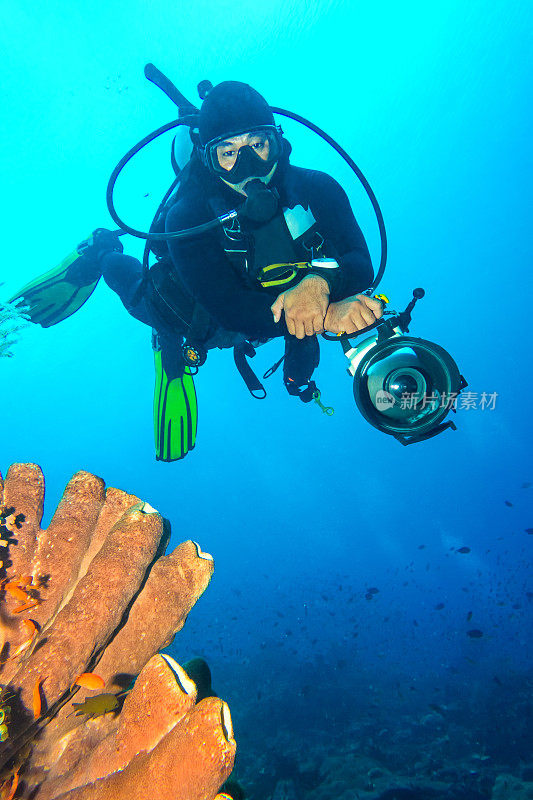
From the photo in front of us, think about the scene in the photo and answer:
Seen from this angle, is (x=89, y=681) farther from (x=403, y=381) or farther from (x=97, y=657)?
(x=403, y=381)

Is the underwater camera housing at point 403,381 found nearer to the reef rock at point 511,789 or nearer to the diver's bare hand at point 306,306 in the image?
the diver's bare hand at point 306,306

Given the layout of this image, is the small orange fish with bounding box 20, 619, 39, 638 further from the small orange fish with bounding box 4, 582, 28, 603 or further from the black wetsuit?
the black wetsuit

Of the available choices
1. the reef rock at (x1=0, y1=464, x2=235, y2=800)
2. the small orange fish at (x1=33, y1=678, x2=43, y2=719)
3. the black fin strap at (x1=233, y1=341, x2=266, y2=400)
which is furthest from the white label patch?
the small orange fish at (x1=33, y1=678, x2=43, y2=719)

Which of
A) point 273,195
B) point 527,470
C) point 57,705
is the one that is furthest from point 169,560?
point 527,470

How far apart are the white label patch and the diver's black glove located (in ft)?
17.1

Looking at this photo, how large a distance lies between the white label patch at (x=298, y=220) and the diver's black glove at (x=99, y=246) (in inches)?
206

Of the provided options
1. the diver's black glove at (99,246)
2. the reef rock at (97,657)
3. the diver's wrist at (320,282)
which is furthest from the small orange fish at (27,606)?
the diver's black glove at (99,246)

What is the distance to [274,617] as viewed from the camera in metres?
25.9

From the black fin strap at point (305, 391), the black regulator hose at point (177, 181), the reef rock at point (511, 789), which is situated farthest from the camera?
the reef rock at point (511, 789)

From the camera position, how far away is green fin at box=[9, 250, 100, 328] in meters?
7.64

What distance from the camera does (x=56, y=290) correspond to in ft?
25.3

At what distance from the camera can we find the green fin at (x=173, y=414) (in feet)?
22.4

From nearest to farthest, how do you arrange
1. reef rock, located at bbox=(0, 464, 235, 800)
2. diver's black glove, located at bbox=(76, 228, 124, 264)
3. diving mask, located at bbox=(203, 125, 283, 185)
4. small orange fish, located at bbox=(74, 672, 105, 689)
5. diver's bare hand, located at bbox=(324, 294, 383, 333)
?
1. reef rock, located at bbox=(0, 464, 235, 800)
2. small orange fish, located at bbox=(74, 672, 105, 689)
3. diver's bare hand, located at bbox=(324, 294, 383, 333)
4. diving mask, located at bbox=(203, 125, 283, 185)
5. diver's black glove, located at bbox=(76, 228, 124, 264)

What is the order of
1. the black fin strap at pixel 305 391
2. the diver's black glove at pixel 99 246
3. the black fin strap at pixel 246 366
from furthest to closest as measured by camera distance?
the diver's black glove at pixel 99 246
the black fin strap at pixel 246 366
the black fin strap at pixel 305 391
